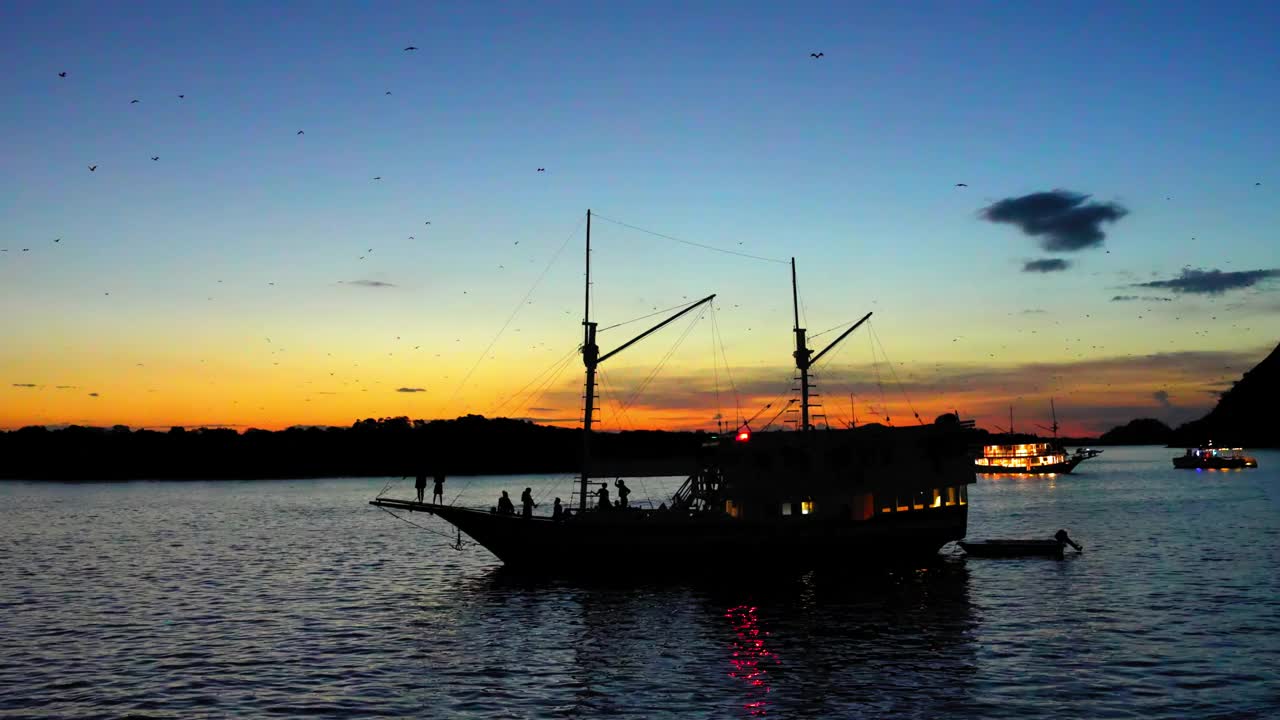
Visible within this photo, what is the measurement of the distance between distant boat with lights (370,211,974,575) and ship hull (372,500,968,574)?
0.06m

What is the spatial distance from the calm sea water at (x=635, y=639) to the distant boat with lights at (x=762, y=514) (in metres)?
1.94

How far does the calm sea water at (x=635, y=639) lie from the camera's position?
2530 cm

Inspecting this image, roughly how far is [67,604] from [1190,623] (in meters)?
45.9

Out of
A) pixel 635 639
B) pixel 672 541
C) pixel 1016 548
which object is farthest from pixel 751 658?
pixel 1016 548

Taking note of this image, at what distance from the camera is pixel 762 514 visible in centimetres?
5016

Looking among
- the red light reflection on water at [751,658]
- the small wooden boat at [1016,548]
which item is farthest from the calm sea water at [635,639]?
the small wooden boat at [1016,548]

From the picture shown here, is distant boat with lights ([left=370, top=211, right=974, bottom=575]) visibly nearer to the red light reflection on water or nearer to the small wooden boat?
the small wooden boat

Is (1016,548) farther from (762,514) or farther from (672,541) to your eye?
(672,541)

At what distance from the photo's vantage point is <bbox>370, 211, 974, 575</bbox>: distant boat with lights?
1901 inches

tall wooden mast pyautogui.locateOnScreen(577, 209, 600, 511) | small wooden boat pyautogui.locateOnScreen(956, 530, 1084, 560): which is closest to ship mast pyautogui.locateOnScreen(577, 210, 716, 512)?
tall wooden mast pyautogui.locateOnScreen(577, 209, 600, 511)

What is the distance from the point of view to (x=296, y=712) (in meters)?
24.5

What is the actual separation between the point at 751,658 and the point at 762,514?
65.5 ft

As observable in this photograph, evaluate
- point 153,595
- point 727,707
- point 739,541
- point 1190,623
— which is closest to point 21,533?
point 153,595

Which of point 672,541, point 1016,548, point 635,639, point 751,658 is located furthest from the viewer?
point 1016,548
